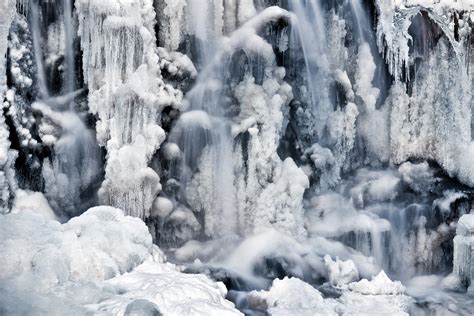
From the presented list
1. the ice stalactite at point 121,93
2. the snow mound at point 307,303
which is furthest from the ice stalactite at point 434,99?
the ice stalactite at point 121,93

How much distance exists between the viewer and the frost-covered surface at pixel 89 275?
6.95 m

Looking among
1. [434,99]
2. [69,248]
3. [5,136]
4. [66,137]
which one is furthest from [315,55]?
[69,248]

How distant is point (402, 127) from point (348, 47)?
2.10m

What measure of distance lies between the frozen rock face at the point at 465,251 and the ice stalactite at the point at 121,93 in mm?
5280

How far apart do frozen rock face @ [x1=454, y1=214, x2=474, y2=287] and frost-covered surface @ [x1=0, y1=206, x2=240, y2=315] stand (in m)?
5.07

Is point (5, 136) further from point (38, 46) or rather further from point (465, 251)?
point (465, 251)

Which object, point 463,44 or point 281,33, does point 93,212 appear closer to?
point 281,33

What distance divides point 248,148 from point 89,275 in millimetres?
5354

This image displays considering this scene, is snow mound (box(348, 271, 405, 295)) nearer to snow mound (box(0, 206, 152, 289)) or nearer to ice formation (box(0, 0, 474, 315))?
ice formation (box(0, 0, 474, 315))

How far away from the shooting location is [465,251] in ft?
38.0

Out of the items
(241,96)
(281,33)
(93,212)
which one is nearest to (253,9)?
(281,33)

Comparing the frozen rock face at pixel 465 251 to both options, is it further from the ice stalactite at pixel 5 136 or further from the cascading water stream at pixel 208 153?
the ice stalactite at pixel 5 136

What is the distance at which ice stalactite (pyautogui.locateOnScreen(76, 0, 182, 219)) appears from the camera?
35.7 feet

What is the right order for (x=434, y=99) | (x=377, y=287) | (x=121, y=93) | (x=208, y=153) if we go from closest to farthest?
(x=377, y=287) < (x=121, y=93) < (x=208, y=153) < (x=434, y=99)
